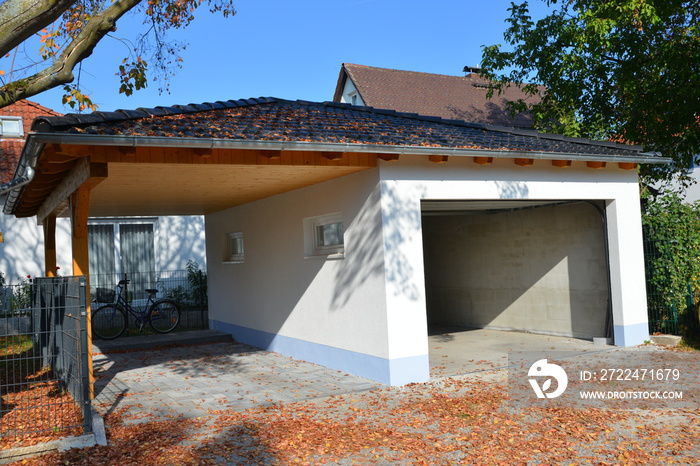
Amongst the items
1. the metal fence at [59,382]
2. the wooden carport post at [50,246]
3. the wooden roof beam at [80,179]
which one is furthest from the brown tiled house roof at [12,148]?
the metal fence at [59,382]

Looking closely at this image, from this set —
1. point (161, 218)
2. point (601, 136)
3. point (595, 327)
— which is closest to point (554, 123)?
point (601, 136)

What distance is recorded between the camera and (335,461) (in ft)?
15.8

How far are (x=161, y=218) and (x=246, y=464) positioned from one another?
1333cm

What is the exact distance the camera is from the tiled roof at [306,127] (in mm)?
6180

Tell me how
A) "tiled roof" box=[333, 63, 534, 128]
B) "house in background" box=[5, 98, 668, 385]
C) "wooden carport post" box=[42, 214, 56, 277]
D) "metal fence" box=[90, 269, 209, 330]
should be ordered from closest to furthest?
1. "house in background" box=[5, 98, 668, 385]
2. "wooden carport post" box=[42, 214, 56, 277]
3. "metal fence" box=[90, 269, 209, 330]
4. "tiled roof" box=[333, 63, 534, 128]

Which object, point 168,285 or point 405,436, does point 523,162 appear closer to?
point 405,436

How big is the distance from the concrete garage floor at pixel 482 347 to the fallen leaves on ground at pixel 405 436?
1.63 m

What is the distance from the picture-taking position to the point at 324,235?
9.20 meters

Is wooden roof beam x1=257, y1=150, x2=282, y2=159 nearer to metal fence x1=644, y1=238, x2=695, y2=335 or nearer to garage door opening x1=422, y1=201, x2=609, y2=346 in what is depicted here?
garage door opening x1=422, y1=201, x2=609, y2=346

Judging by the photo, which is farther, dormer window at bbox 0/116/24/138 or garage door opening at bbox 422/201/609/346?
garage door opening at bbox 422/201/609/346

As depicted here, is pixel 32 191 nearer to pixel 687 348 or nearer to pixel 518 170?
pixel 518 170

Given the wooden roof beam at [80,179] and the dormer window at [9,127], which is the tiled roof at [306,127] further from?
the dormer window at [9,127]

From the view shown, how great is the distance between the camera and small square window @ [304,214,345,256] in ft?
28.5

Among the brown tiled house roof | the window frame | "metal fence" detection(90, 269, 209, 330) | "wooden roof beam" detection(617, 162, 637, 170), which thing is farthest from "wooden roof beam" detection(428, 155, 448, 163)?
the brown tiled house roof
